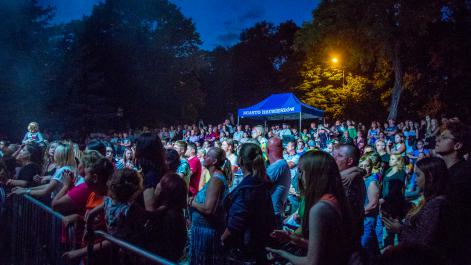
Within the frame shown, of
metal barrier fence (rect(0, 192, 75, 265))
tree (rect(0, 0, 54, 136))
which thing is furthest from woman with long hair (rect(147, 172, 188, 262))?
tree (rect(0, 0, 54, 136))

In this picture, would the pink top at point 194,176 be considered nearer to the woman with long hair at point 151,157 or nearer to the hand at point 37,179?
the hand at point 37,179

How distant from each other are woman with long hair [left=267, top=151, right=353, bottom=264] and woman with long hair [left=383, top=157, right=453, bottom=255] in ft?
1.95

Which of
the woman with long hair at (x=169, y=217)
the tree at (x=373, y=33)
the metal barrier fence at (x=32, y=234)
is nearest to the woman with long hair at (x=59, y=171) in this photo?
the metal barrier fence at (x=32, y=234)

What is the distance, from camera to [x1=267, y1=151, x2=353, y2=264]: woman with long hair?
2.11 meters

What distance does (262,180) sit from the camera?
346 cm

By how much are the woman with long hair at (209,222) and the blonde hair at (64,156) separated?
76.9 inches

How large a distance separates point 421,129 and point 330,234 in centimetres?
1696

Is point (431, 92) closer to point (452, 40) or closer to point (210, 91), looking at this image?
point (452, 40)

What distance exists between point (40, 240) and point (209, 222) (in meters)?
1.95

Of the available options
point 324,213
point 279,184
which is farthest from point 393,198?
point 324,213

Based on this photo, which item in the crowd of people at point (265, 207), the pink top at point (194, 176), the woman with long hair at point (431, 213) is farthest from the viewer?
the pink top at point (194, 176)

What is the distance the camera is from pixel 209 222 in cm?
372

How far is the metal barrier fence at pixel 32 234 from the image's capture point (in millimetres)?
3568

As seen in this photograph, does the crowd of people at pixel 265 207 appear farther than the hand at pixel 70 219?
No
